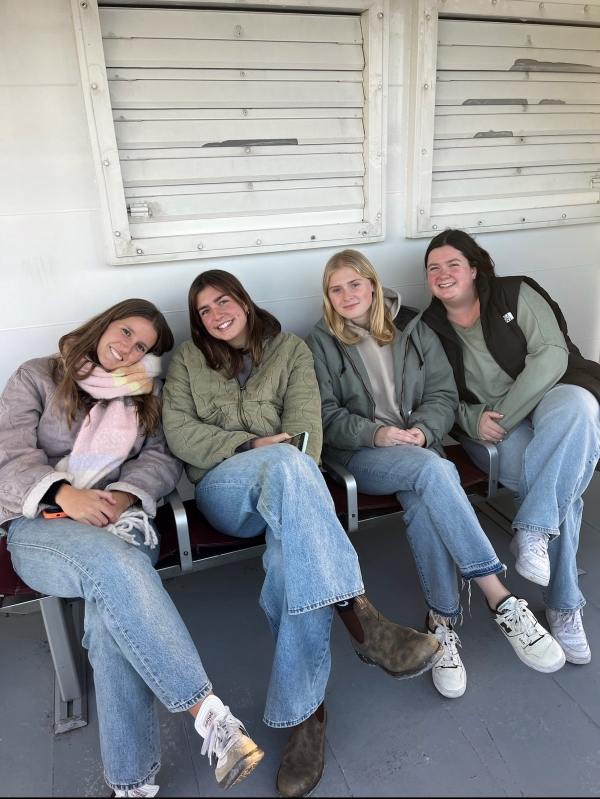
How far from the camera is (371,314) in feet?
8.71

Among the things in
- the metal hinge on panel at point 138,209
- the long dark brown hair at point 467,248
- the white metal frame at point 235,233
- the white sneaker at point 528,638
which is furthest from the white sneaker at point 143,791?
the long dark brown hair at point 467,248

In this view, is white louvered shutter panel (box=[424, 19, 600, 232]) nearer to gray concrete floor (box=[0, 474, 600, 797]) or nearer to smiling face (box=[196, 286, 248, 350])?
smiling face (box=[196, 286, 248, 350])

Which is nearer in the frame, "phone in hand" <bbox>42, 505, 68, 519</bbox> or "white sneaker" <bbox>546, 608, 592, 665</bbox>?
"phone in hand" <bbox>42, 505, 68, 519</bbox>

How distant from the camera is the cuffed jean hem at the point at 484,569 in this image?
215 cm

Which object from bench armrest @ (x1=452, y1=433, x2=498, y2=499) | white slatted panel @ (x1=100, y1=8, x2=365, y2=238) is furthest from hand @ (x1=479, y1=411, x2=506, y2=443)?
white slatted panel @ (x1=100, y1=8, x2=365, y2=238)

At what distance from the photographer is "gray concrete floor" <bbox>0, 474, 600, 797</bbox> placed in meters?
1.82

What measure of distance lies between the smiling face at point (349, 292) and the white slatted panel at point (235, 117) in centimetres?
41

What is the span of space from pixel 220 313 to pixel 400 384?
0.83 meters

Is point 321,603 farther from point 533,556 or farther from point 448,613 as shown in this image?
point 533,556

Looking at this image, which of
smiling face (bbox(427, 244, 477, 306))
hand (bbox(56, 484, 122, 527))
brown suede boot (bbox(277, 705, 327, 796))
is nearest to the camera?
brown suede boot (bbox(277, 705, 327, 796))

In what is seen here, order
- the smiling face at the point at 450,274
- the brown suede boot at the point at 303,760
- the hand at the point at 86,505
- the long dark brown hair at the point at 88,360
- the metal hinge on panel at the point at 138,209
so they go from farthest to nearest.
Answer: the smiling face at the point at 450,274 < the metal hinge on panel at the point at 138,209 < the long dark brown hair at the point at 88,360 < the hand at the point at 86,505 < the brown suede boot at the point at 303,760

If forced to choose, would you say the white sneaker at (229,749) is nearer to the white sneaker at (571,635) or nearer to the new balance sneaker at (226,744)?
the new balance sneaker at (226,744)

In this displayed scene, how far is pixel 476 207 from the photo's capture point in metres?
3.22

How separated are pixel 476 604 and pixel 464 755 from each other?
76 centimetres
